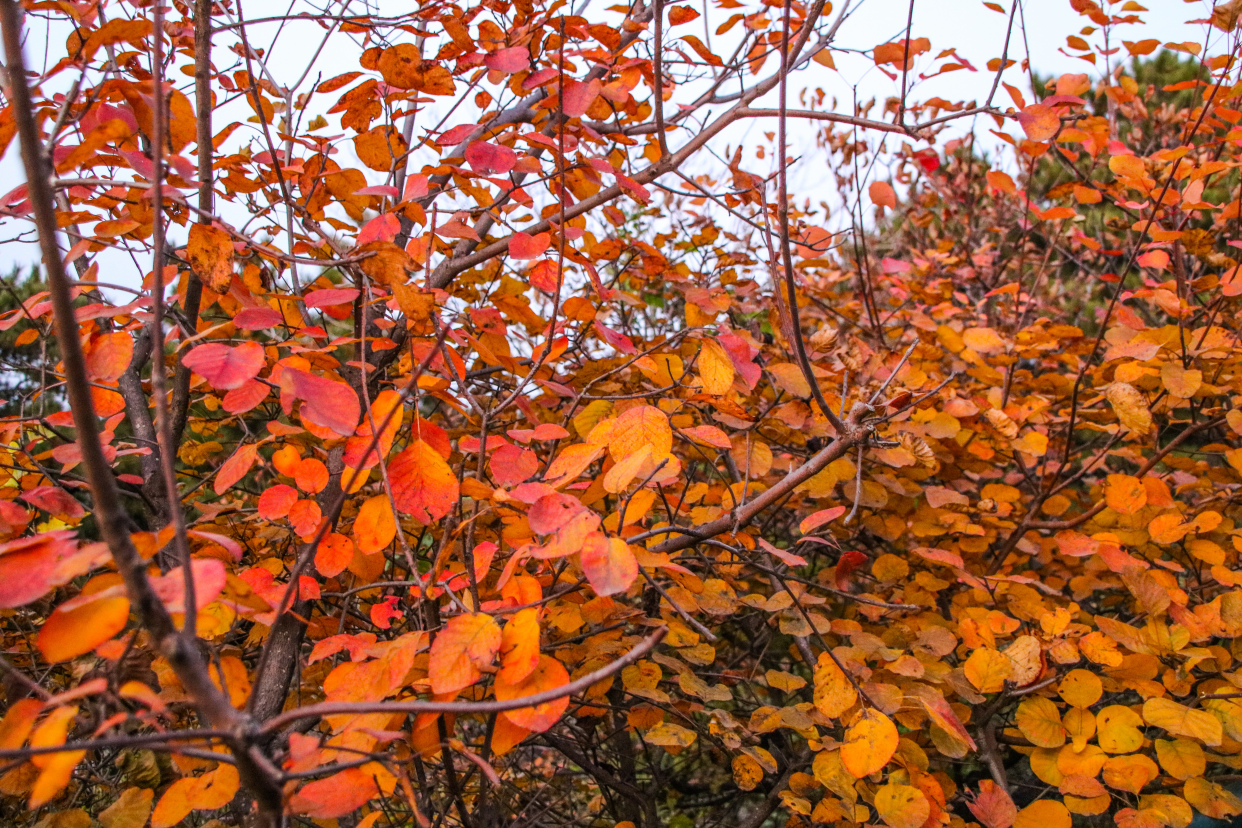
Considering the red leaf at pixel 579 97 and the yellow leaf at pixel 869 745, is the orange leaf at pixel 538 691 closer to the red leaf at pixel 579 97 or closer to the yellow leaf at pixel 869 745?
the yellow leaf at pixel 869 745

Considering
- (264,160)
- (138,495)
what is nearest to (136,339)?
(138,495)

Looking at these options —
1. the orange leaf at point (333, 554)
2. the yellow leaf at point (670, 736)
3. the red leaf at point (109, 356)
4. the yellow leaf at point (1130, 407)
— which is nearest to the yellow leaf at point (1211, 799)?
the yellow leaf at point (1130, 407)

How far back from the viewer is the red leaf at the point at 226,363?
80 centimetres

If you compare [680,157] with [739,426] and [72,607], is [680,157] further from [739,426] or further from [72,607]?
[72,607]

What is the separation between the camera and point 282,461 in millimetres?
1125

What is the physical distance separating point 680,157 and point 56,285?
3.64ft

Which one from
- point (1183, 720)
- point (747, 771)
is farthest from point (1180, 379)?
point (747, 771)

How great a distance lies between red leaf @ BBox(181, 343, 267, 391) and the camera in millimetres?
796

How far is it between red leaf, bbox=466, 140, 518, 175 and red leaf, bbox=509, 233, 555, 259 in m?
0.11

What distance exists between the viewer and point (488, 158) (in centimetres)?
118

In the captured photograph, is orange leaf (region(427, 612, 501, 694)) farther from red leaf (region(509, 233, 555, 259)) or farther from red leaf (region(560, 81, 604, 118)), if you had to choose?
red leaf (region(560, 81, 604, 118))

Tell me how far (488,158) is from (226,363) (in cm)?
55

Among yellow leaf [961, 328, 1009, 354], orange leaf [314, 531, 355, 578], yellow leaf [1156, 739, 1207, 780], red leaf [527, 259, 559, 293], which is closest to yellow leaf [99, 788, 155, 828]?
orange leaf [314, 531, 355, 578]

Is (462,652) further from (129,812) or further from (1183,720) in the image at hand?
(1183,720)
